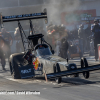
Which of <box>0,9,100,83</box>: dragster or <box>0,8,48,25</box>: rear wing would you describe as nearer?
<box>0,9,100,83</box>: dragster

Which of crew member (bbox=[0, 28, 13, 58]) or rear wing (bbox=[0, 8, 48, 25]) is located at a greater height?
rear wing (bbox=[0, 8, 48, 25])

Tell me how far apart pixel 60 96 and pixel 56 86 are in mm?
1596

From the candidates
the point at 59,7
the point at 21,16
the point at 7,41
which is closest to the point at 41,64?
the point at 21,16

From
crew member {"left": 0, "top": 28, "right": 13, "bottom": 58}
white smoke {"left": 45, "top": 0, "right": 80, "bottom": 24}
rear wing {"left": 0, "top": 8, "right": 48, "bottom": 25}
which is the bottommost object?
crew member {"left": 0, "top": 28, "right": 13, "bottom": 58}

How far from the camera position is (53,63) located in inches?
362

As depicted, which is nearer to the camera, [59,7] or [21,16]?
[21,16]

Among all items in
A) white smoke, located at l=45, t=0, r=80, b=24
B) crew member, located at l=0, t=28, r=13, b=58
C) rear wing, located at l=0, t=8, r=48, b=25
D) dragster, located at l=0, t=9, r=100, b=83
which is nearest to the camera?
dragster, located at l=0, t=9, r=100, b=83

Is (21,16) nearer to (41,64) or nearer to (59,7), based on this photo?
(41,64)

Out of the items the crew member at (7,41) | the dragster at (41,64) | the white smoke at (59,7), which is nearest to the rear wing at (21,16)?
the dragster at (41,64)

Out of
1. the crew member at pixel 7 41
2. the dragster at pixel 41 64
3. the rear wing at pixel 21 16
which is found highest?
the rear wing at pixel 21 16

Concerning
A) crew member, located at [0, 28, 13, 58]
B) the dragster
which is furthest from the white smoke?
the dragster

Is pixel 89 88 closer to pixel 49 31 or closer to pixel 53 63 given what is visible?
pixel 53 63

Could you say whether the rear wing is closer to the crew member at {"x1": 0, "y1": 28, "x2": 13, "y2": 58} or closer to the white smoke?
the crew member at {"x1": 0, "y1": 28, "x2": 13, "y2": 58}

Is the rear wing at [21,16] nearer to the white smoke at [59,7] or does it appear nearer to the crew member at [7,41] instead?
the crew member at [7,41]
